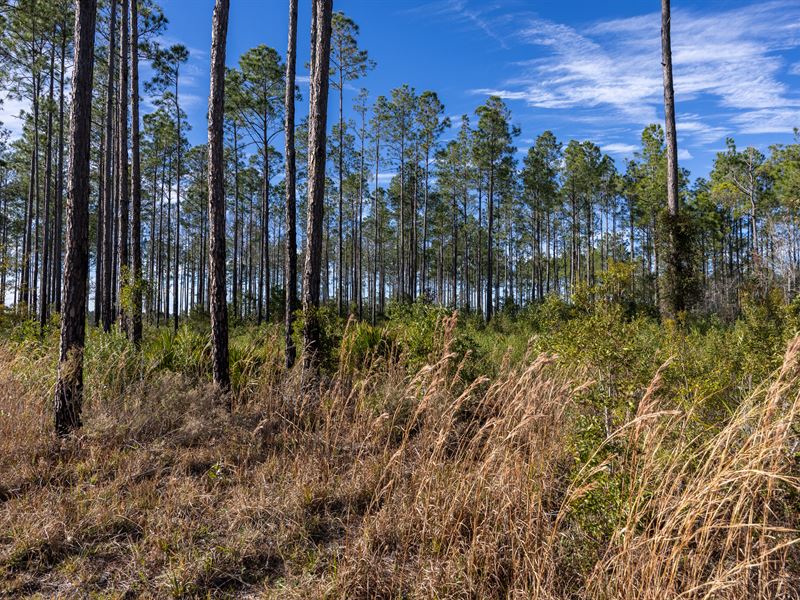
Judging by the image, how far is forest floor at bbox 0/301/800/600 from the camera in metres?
2.06

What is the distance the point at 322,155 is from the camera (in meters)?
7.42

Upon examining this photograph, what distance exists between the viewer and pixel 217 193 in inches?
256

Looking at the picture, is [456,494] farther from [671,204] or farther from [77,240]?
[671,204]

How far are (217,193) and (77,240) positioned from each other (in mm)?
2077

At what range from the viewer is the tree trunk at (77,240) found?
189 inches

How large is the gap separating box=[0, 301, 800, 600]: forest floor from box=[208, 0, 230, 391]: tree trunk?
124 centimetres

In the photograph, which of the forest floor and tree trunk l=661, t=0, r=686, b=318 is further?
tree trunk l=661, t=0, r=686, b=318

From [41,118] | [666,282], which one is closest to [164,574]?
[666,282]

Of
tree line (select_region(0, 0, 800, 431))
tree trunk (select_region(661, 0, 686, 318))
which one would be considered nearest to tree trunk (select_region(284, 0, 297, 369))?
tree line (select_region(0, 0, 800, 431))

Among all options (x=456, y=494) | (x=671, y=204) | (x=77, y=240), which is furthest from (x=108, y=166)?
(x=671, y=204)

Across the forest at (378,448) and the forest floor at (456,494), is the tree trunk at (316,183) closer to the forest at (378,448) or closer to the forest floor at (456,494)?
the forest at (378,448)

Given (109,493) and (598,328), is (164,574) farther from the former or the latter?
(598,328)

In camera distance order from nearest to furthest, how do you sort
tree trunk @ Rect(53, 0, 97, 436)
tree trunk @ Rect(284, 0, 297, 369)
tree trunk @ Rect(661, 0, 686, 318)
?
tree trunk @ Rect(53, 0, 97, 436) < tree trunk @ Rect(284, 0, 297, 369) < tree trunk @ Rect(661, 0, 686, 318)

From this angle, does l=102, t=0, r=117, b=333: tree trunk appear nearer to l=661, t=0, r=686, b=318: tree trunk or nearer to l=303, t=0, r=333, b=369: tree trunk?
l=303, t=0, r=333, b=369: tree trunk
